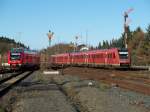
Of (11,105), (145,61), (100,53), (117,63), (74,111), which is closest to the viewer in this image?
(74,111)

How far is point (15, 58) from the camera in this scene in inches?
2692

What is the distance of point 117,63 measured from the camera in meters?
58.8

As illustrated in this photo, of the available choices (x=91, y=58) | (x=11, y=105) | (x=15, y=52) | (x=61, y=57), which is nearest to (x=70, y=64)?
(x=61, y=57)

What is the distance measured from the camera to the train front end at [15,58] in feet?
222

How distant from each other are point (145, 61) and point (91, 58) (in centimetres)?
Answer: 2313

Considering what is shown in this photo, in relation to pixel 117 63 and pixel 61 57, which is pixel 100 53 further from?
pixel 61 57

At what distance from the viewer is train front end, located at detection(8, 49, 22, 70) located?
67.7m

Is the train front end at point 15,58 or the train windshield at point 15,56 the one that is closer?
the train front end at point 15,58

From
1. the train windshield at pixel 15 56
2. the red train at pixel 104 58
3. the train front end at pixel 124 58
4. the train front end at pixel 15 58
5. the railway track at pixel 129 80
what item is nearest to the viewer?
the railway track at pixel 129 80

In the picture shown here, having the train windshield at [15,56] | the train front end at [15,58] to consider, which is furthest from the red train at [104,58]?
the train windshield at [15,56]

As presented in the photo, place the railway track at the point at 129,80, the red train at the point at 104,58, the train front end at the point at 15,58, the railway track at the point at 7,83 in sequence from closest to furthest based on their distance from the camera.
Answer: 1. the railway track at the point at 7,83
2. the railway track at the point at 129,80
3. the red train at the point at 104,58
4. the train front end at the point at 15,58

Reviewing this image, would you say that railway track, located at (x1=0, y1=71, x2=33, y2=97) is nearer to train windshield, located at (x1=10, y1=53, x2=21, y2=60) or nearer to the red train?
the red train

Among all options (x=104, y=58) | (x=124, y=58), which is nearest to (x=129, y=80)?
(x=124, y=58)

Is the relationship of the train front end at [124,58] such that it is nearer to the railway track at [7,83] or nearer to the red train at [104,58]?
the red train at [104,58]
